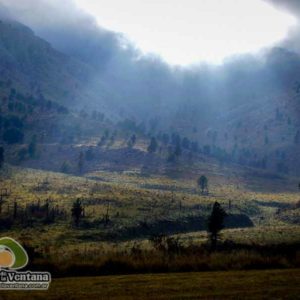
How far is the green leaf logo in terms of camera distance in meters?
15.3

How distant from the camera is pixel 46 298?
45.1 ft

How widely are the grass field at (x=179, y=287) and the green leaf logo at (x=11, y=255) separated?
1.39 m

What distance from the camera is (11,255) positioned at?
615 inches

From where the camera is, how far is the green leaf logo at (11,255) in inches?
602

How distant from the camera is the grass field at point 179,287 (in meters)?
14.2

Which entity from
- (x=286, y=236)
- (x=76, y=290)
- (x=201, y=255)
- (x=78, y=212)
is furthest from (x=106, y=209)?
(x=76, y=290)

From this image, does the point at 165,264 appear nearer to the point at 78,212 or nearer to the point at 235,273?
the point at 235,273

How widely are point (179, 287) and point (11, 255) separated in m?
6.31

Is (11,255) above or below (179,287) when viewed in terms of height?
above

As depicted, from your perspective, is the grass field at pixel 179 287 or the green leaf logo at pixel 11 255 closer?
the grass field at pixel 179 287

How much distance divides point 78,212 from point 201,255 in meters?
65.0

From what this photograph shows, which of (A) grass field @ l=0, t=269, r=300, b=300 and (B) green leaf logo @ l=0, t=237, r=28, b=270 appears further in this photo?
(B) green leaf logo @ l=0, t=237, r=28, b=270

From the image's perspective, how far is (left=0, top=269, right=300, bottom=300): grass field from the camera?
14.2 metres

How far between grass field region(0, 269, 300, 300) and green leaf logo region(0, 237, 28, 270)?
1395 millimetres
